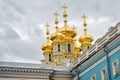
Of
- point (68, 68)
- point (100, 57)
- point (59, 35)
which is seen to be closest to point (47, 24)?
point (59, 35)

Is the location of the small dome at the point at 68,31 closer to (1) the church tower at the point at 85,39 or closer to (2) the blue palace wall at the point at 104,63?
Result: (1) the church tower at the point at 85,39

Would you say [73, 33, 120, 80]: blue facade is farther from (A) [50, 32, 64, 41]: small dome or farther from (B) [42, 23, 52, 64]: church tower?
(B) [42, 23, 52, 64]: church tower

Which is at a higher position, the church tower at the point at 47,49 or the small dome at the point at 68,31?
the small dome at the point at 68,31

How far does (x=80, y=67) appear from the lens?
3878cm

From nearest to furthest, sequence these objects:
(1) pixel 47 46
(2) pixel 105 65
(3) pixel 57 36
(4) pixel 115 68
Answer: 1. (4) pixel 115 68
2. (2) pixel 105 65
3. (3) pixel 57 36
4. (1) pixel 47 46

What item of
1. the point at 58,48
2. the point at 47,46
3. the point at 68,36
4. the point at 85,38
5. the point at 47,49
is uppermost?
the point at 68,36

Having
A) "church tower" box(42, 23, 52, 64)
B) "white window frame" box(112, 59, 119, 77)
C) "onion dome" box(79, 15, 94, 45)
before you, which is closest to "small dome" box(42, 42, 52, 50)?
"church tower" box(42, 23, 52, 64)

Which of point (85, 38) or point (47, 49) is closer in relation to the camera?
point (85, 38)

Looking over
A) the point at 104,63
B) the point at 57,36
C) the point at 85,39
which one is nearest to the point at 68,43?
the point at 85,39

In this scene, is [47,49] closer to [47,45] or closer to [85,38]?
[47,45]

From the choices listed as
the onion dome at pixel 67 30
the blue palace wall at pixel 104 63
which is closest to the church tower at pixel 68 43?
the onion dome at pixel 67 30

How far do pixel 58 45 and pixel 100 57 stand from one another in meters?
24.5

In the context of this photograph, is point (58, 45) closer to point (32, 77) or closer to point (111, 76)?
point (32, 77)

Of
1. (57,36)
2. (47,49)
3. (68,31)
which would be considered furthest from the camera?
(47,49)
